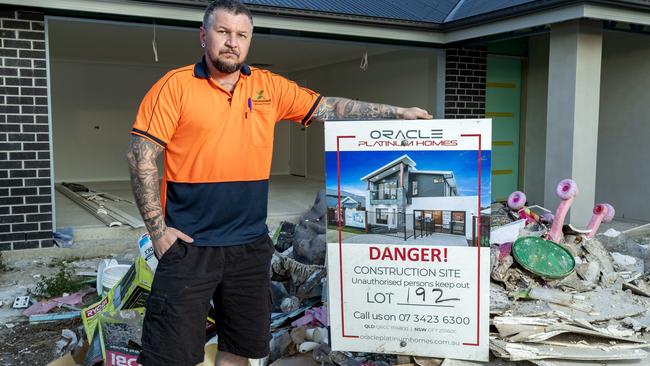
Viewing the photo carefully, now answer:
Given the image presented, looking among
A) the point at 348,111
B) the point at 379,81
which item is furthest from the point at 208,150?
the point at 379,81

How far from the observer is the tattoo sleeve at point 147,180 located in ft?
7.52

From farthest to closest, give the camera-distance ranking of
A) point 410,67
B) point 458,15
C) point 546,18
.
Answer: point 410,67 < point 458,15 < point 546,18

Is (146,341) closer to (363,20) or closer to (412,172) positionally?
(412,172)

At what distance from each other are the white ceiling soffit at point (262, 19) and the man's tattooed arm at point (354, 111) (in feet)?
13.4

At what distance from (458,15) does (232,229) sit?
6.49 metres

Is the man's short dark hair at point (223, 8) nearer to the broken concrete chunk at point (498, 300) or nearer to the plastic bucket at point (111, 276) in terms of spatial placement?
the broken concrete chunk at point (498, 300)

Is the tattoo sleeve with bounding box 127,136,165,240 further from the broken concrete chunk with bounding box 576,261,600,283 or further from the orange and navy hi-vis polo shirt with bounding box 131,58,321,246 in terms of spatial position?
the broken concrete chunk with bounding box 576,261,600,283

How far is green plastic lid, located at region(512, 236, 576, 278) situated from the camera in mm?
4020

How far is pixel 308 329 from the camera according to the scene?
3646mm

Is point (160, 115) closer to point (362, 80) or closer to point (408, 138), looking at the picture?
point (408, 138)

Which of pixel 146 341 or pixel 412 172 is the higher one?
pixel 412 172

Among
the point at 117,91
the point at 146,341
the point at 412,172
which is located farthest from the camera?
the point at 117,91

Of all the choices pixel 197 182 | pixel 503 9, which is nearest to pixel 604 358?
pixel 197 182

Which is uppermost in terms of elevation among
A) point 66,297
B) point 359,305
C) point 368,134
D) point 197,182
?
point 368,134
